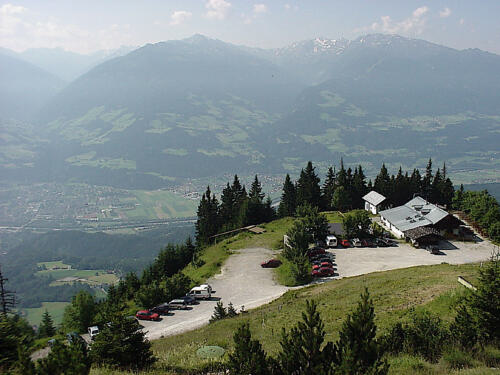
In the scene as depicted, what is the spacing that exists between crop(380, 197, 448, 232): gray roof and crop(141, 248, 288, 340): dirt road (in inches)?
834

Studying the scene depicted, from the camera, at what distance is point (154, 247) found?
650ft

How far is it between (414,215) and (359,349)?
54.8 meters

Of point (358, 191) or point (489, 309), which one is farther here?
point (358, 191)

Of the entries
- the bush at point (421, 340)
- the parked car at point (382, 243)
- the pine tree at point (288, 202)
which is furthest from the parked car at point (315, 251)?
the bush at point (421, 340)

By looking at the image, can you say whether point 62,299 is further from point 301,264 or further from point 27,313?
point 301,264

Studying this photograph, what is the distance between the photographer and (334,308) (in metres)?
29.3

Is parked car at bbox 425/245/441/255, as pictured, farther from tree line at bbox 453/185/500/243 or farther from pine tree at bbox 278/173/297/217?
pine tree at bbox 278/173/297/217

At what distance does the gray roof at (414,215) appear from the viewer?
188 feet

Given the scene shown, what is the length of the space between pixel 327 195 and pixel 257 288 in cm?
4408

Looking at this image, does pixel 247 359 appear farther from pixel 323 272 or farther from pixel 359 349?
pixel 323 272

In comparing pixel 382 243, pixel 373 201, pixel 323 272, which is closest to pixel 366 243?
pixel 382 243

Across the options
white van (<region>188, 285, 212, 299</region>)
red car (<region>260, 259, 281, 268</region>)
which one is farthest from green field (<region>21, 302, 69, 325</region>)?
white van (<region>188, 285, 212, 299</region>)

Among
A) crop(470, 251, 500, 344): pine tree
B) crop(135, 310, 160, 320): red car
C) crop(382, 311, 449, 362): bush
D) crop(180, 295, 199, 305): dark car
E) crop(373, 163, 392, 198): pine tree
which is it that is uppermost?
crop(373, 163, 392, 198): pine tree

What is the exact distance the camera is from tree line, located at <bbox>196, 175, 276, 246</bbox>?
75.5 m
